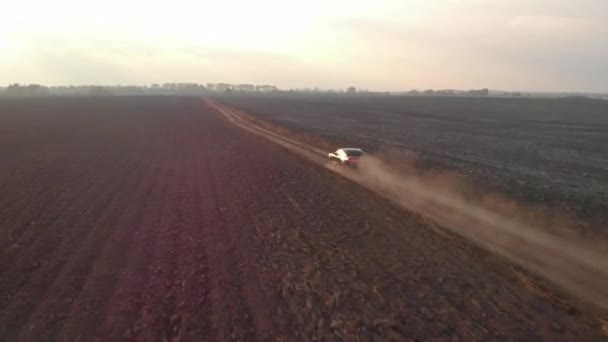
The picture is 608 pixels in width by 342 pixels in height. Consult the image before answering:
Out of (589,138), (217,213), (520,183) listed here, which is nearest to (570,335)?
(217,213)

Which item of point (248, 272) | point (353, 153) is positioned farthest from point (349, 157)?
point (248, 272)

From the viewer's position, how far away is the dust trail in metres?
10.6

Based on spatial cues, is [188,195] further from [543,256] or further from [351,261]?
[543,256]

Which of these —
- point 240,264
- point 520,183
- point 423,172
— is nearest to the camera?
point 240,264

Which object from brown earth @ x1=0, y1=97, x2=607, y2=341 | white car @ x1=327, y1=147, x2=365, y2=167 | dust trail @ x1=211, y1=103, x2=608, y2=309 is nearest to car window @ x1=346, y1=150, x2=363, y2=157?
white car @ x1=327, y1=147, x2=365, y2=167

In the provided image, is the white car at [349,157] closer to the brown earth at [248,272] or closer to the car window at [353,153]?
the car window at [353,153]

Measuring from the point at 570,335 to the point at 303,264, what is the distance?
632cm

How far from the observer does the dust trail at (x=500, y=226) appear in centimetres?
1059

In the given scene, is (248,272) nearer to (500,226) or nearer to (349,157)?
(500,226)

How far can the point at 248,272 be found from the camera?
35.3 feet

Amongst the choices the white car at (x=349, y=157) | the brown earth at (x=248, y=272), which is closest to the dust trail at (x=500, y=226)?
the white car at (x=349, y=157)

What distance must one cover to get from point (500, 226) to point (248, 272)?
9.48 metres

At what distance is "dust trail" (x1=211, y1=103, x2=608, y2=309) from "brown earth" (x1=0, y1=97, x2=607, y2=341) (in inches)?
32.5

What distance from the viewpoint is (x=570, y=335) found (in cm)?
802
